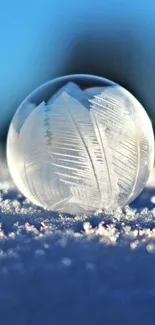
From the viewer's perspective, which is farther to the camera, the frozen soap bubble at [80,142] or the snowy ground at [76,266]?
the frozen soap bubble at [80,142]

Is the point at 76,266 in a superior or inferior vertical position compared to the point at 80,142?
inferior

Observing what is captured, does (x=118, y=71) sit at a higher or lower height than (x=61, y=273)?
higher

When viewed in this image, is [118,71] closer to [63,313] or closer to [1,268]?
[1,268]

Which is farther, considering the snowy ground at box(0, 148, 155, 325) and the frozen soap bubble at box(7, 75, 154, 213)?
the frozen soap bubble at box(7, 75, 154, 213)

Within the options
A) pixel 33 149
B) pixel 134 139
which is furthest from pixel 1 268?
pixel 134 139
